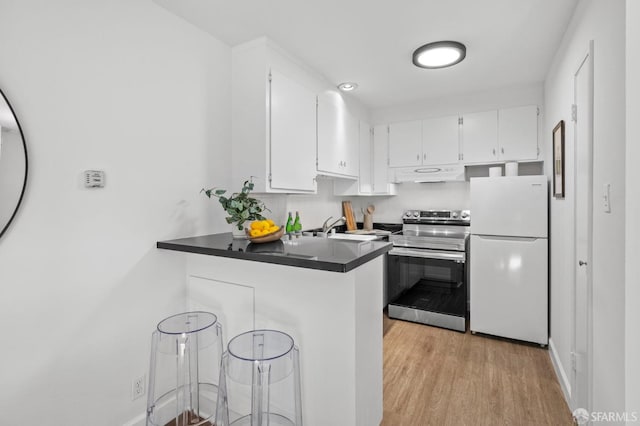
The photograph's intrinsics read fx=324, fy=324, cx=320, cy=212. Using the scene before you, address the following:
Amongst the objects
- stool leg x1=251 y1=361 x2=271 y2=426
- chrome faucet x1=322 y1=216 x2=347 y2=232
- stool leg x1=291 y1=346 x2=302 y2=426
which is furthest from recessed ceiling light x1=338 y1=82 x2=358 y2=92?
stool leg x1=251 y1=361 x2=271 y2=426

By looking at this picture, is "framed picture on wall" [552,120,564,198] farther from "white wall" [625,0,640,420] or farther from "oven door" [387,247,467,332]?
"white wall" [625,0,640,420]

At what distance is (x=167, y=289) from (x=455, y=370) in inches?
83.6

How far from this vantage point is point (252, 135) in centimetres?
226

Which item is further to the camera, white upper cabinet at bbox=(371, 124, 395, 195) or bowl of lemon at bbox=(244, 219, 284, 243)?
white upper cabinet at bbox=(371, 124, 395, 195)

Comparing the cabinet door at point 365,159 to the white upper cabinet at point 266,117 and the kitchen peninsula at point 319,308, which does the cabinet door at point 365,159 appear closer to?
the white upper cabinet at point 266,117

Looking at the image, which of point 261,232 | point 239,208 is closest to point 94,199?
point 239,208

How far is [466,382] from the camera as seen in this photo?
228 cm

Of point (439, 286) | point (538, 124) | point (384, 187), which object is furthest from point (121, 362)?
point (538, 124)

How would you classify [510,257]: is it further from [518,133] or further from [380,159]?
[380,159]

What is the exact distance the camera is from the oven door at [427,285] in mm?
3170

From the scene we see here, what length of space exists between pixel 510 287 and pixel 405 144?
1.84 m

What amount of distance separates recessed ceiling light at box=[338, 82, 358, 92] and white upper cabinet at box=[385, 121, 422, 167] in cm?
86

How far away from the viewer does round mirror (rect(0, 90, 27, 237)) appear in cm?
127

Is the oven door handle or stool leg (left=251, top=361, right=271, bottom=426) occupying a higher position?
the oven door handle
